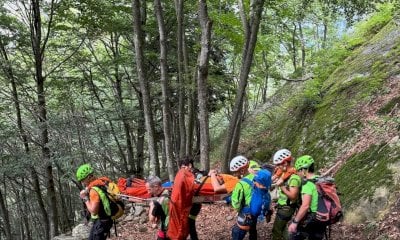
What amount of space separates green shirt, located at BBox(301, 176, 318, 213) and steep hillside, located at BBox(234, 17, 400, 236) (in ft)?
7.06

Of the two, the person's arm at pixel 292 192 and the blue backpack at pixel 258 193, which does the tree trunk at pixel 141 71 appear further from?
the person's arm at pixel 292 192

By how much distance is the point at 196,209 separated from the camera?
776 cm

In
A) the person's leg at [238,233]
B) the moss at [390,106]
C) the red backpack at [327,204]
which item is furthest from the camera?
the moss at [390,106]

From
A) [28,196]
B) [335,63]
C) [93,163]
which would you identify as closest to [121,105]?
[93,163]

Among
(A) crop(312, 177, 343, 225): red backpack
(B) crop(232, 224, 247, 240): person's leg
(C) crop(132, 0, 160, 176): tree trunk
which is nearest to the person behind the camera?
(A) crop(312, 177, 343, 225): red backpack

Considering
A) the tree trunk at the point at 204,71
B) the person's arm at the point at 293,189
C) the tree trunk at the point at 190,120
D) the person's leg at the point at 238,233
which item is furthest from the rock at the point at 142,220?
the person's arm at the point at 293,189

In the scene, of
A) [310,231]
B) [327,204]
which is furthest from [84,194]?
[327,204]

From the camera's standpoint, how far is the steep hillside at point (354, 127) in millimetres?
7562

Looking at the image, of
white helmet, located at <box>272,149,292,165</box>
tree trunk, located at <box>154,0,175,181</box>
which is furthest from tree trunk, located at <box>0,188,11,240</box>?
white helmet, located at <box>272,149,292,165</box>

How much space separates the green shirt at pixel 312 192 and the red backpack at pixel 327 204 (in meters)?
0.07

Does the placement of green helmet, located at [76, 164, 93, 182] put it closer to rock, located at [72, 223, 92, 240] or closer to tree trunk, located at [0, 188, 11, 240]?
rock, located at [72, 223, 92, 240]

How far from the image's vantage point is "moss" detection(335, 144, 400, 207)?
751 cm

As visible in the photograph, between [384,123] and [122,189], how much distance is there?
5904mm

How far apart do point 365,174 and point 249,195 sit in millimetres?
3275
